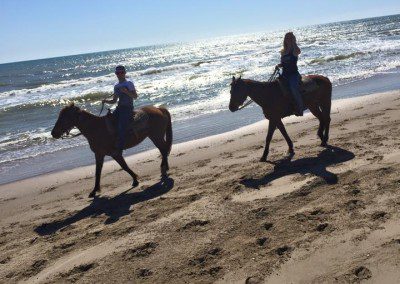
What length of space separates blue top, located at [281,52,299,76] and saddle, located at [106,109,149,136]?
2879 mm

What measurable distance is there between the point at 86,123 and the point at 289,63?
13.3ft

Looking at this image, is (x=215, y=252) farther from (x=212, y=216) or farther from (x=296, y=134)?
(x=296, y=134)

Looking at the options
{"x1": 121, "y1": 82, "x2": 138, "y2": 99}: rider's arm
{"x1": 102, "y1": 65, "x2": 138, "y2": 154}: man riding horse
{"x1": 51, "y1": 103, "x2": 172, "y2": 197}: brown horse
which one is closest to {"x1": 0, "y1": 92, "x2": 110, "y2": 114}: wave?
{"x1": 51, "y1": 103, "x2": 172, "y2": 197}: brown horse

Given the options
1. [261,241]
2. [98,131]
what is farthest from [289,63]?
[261,241]

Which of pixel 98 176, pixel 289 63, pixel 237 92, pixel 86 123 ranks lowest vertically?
pixel 98 176

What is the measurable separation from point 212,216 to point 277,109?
Result: 357 cm

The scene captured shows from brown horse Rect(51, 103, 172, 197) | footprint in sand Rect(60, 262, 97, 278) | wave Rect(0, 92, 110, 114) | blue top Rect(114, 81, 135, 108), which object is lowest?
footprint in sand Rect(60, 262, 97, 278)

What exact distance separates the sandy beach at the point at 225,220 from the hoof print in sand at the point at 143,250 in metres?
0.01

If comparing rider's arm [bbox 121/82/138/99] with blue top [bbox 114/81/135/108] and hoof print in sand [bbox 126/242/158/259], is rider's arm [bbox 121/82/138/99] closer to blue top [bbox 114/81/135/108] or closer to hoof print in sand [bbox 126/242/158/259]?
blue top [bbox 114/81/135/108]

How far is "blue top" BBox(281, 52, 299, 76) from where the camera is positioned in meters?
8.62

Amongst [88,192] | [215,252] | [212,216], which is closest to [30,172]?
Answer: [88,192]

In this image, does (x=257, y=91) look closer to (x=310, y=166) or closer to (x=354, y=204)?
(x=310, y=166)

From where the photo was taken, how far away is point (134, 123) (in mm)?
8250

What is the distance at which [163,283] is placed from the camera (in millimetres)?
4422
